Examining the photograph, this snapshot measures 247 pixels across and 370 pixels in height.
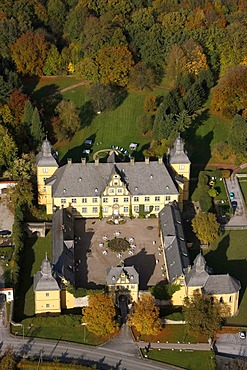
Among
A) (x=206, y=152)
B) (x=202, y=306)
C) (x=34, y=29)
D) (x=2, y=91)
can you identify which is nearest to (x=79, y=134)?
(x=2, y=91)

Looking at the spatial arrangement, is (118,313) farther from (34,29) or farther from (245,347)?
(34,29)

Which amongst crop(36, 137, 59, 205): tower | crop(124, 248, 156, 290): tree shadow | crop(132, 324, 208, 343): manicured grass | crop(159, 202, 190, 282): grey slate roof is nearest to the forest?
crop(36, 137, 59, 205): tower

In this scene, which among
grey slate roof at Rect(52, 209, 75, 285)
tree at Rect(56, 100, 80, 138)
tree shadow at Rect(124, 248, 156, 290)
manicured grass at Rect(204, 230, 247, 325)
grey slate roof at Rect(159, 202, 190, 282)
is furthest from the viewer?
tree at Rect(56, 100, 80, 138)

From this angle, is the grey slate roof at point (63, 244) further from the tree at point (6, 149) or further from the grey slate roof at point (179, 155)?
the grey slate roof at point (179, 155)

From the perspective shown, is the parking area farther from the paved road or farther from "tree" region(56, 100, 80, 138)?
"tree" region(56, 100, 80, 138)

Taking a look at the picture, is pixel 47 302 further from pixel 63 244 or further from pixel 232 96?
pixel 232 96

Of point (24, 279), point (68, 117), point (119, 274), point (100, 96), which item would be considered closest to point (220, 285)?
point (119, 274)
